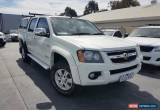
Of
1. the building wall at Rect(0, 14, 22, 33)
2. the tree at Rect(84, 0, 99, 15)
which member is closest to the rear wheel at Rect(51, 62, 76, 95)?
the building wall at Rect(0, 14, 22, 33)

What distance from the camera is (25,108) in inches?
164

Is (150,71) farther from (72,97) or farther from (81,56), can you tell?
(81,56)

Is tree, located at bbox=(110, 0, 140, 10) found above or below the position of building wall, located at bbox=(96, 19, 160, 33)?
above

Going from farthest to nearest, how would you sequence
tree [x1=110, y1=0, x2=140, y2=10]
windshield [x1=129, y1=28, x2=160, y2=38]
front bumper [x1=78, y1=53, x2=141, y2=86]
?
tree [x1=110, y1=0, x2=140, y2=10]
windshield [x1=129, y1=28, x2=160, y2=38]
front bumper [x1=78, y1=53, x2=141, y2=86]

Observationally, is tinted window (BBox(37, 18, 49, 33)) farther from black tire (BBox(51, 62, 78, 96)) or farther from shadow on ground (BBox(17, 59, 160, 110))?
shadow on ground (BBox(17, 59, 160, 110))

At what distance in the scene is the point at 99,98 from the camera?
473 cm

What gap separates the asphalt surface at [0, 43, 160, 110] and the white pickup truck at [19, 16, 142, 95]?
1.23ft

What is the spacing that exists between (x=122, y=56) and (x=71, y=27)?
1869 mm

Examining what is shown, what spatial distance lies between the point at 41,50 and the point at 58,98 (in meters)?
1.92

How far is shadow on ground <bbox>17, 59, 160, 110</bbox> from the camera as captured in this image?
4.28m

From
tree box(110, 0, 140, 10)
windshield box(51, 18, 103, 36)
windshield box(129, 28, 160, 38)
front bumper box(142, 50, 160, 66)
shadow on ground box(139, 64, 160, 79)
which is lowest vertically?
shadow on ground box(139, 64, 160, 79)

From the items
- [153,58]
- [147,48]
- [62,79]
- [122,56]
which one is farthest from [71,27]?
[153,58]

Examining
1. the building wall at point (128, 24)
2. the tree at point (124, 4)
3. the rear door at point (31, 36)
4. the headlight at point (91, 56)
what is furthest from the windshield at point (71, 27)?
the tree at point (124, 4)

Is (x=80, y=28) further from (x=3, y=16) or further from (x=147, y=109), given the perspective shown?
(x=3, y=16)
